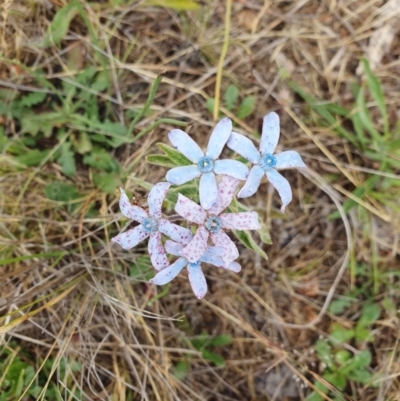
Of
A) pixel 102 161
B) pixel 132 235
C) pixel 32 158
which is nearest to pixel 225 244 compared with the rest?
pixel 132 235

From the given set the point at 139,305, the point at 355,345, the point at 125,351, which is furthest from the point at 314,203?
the point at 125,351

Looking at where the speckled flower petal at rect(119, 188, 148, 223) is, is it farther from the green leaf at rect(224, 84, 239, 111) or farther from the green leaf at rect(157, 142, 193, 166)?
the green leaf at rect(224, 84, 239, 111)

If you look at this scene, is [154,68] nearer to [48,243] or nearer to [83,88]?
[83,88]

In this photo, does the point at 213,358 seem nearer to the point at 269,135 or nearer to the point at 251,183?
the point at 251,183

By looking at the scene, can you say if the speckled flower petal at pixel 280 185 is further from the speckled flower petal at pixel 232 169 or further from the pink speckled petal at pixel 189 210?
the pink speckled petal at pixel 189 210

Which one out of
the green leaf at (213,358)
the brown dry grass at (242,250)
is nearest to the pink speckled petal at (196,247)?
the brown dry grass at (242,250)

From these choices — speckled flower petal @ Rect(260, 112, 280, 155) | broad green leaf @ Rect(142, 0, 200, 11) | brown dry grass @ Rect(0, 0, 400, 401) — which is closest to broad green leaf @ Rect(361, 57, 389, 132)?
brown dry grass @ Rect(0, 0, 400, 401)

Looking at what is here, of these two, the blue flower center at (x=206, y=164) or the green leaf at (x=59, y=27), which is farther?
the green leaf at (x=59, y=27)
